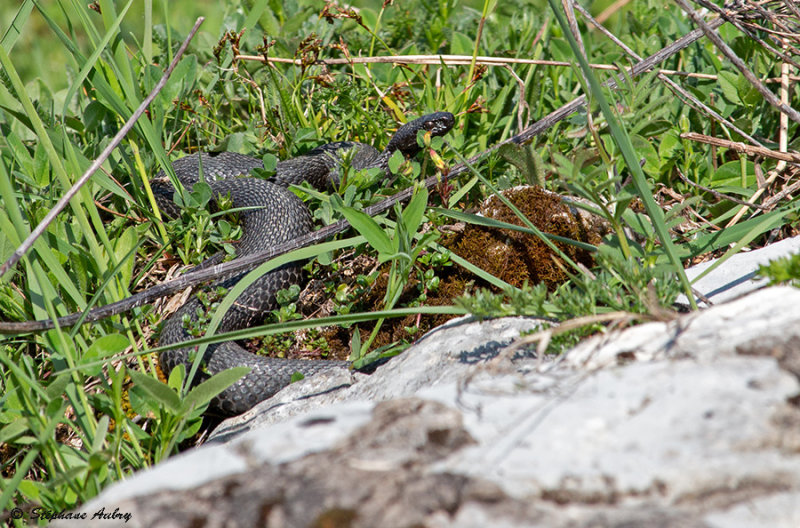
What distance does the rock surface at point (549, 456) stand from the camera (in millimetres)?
1366

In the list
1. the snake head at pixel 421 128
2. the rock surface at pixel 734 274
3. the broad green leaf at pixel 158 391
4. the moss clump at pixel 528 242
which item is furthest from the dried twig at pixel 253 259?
the rock surface at pixel 734 274

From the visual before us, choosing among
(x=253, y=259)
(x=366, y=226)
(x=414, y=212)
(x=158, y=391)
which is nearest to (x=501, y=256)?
(x=414, y=212)

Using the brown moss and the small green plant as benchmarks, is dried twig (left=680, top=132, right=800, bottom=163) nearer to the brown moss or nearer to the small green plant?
the brown moss

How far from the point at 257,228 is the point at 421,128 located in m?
1.31

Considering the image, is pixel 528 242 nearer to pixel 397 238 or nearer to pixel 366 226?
pixel 397 238

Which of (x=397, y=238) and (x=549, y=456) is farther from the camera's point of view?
(x=397, y=238)

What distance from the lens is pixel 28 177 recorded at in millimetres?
3736

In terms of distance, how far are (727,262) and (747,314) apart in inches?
44.1

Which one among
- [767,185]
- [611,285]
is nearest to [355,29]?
[767,185]

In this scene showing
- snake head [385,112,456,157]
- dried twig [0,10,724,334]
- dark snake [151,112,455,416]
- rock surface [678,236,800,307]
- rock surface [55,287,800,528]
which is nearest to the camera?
rock surface [55,287,800,528]

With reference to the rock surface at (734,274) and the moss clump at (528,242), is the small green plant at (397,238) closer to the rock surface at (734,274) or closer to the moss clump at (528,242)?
the moss clump at (528,242)

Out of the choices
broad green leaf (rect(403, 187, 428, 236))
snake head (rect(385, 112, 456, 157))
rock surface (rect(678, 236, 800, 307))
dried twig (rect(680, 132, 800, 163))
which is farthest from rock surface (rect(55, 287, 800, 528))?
snake head (rect(385, 112, 456, 157))

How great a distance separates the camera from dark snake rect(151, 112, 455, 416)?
11.4 ft

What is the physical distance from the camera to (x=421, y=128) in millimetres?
4176
